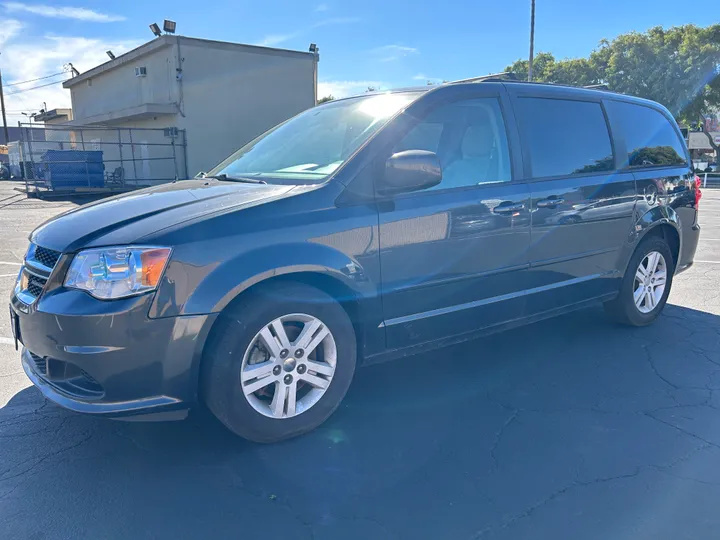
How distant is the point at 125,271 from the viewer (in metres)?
2.61

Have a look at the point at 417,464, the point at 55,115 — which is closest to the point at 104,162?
the point at 417,464

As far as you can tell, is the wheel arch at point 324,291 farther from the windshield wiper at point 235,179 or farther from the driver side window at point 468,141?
the driver side window at point 468,141

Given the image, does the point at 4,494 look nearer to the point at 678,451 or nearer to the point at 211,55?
the point at 678,451

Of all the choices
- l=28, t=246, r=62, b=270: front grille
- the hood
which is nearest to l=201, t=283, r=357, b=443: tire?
the hood

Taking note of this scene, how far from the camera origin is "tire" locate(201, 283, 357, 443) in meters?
2.80

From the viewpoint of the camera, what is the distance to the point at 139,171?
25.9 m

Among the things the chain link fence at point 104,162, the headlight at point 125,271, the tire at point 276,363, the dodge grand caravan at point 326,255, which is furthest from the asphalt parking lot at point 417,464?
the chain link fence at point 104,162

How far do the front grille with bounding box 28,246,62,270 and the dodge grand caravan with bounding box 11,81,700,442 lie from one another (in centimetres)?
1

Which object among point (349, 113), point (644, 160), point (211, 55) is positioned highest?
point (211, 55)

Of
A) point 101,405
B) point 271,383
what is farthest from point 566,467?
point 101,405

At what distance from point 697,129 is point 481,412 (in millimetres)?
52562

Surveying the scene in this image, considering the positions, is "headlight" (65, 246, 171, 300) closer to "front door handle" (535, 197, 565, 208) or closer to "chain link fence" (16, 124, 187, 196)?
"front door handle" (535, 197, 565, 208)

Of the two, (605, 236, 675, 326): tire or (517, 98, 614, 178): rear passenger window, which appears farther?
(605, 236, 675, 326): tire

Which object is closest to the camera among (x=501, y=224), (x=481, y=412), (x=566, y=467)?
(x=566, y=467)
